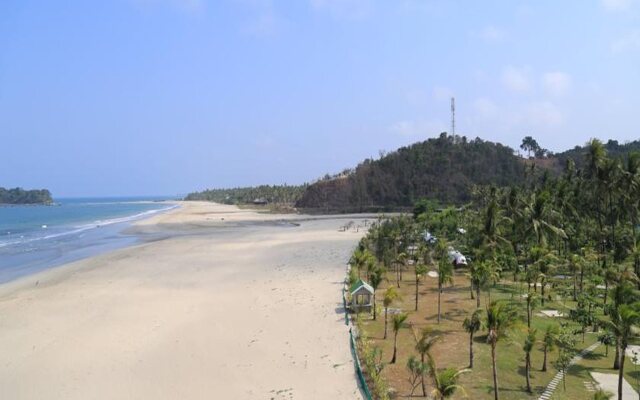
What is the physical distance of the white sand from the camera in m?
16.4

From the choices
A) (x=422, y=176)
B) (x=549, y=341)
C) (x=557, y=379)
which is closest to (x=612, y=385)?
(x=557, y=379)

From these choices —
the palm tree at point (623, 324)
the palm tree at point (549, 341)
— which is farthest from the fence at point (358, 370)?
the palm tree at point (623, 324)

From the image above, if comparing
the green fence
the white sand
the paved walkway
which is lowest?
the white sand

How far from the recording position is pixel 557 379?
1758cm

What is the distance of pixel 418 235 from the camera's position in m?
49.4

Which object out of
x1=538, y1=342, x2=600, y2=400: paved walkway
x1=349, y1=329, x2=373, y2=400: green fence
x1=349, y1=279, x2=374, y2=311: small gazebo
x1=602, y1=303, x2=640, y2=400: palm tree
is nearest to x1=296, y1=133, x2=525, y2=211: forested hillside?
x1=349, y1=279, x2=374, y2=311: small gazebo

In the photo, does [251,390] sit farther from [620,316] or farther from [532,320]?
[532,320]

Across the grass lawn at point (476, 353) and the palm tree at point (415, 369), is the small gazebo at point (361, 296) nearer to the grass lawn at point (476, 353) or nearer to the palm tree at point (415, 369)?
the grass lawn at point (476, 353)

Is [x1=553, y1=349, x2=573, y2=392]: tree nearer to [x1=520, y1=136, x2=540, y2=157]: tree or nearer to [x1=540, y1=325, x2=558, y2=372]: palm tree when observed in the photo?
[x1=540, y1=325, x2=558, y2=372]: palm tree

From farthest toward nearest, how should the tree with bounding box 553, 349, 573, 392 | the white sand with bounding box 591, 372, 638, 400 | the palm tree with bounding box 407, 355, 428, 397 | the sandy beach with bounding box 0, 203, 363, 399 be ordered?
the sandy beach with bounding box 0, 203, 363, 399 < the tree with bounding box 553, 349, 573, 392 < the white sand with bounding box 591, 372, 638, 400 < the palm tree with bounding box 407, 355, 428, 397

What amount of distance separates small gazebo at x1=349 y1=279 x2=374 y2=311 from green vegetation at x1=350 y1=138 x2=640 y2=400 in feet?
3.04

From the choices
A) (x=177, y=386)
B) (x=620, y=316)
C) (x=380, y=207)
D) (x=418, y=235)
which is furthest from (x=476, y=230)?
(x=380, y=207)

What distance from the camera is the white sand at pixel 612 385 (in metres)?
16.4

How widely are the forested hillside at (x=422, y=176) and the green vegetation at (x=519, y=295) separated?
5493 centimetres
